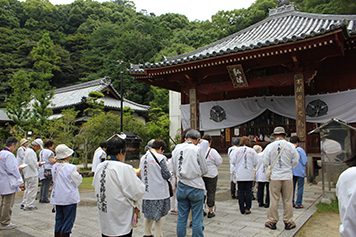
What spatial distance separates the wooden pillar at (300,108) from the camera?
8789 mm

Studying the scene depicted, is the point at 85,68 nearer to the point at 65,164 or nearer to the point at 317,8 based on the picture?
the point at 317,8

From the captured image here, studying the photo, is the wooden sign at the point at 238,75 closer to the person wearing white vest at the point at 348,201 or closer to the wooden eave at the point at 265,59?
the wooden eave at the point at 265,59

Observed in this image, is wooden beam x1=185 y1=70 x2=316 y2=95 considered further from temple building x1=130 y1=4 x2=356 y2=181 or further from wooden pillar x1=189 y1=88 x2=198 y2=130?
wooden pillar x1=189 y1=88 x2=198 y2=130

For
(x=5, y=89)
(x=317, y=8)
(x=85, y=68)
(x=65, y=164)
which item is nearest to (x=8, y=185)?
(x=65, y=164)

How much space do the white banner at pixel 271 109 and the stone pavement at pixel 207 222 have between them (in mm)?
4887

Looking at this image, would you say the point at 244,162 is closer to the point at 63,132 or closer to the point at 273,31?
the point at 273,31

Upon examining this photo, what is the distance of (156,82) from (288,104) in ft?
21.9

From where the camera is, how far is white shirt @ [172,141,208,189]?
353 centimetres

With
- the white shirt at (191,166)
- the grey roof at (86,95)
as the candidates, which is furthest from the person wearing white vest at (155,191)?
the grey roof at (86,95)

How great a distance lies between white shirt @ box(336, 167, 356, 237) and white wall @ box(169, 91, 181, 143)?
19506mm

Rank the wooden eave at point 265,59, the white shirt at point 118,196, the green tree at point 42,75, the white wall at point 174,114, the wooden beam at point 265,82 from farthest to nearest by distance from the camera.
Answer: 1. the white wall at point 174,114
2. the green tree at point 42,75
3. the wooden beam at point 265,82
4. the wooden eave at point 265,59
5. the white shirt at point 118,196

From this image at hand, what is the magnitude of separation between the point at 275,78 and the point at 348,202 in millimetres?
9101

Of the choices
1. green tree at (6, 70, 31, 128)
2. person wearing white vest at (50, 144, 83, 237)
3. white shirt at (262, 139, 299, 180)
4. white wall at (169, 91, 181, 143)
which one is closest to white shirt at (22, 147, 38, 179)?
person wearing white vest at (50, 144, 83, 237)

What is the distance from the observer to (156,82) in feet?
42.2
